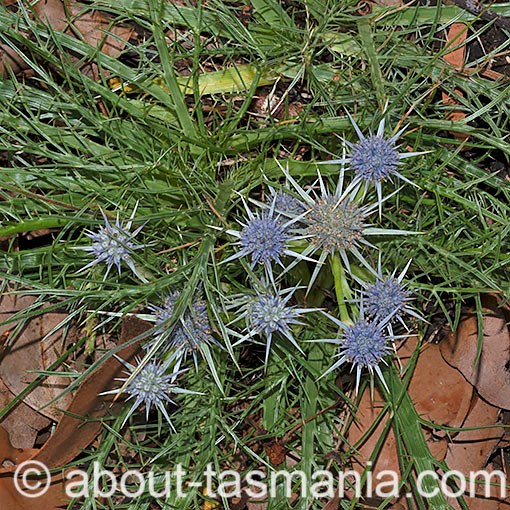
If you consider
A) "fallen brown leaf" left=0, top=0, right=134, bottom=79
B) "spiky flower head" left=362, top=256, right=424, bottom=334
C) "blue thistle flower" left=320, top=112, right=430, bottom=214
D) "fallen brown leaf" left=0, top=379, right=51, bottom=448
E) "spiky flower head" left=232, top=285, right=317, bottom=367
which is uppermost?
"fallen brown leaf" left=0, top=0, right=134, bottom=79

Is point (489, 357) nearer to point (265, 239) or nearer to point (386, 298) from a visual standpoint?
point (386, 298)

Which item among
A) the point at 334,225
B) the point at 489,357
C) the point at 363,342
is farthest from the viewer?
the point at 489,357

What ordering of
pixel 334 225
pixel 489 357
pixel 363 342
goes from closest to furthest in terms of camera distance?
1. pixel 334 225
2. pixel 363 342
3. pixel 489 357

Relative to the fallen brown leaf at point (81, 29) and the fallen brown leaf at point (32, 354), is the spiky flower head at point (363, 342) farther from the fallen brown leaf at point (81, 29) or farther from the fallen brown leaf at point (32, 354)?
the fallen brown leaf at point (81, 29)

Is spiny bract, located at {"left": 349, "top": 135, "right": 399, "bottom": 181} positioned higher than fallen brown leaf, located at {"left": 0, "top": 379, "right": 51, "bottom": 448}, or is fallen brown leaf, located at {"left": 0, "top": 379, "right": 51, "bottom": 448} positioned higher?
spiny bract, located at {"left": 349, "top": 135, "right": 399, "bottom": 181}

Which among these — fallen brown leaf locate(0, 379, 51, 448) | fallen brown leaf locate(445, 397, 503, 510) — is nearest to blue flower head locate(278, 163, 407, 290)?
fallen brown leaf locate(445, 397, 503, 510)

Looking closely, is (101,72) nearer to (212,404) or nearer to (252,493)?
(212,404)

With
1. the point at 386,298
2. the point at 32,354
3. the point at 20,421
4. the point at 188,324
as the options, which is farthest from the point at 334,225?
the point at 20,421

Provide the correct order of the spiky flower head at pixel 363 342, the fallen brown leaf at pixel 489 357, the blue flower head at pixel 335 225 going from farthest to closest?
1. the fallen brown leaf at pixel 489 357
2. the spiky flower head at pixel 363 342
3. the blue flower head at pixel 335 225

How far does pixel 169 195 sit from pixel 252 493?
124 cm

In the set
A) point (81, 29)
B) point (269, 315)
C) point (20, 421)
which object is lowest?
point (20, 421)

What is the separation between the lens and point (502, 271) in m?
2.02

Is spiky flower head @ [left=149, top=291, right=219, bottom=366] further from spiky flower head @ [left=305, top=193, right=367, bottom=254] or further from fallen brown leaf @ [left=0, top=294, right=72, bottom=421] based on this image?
fallen brown leaf @ [left=0, top=294, right=72, bottom=421]

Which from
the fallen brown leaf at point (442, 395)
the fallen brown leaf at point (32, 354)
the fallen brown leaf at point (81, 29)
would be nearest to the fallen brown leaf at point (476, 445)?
the fallen brown leaf at point (442, 395)
